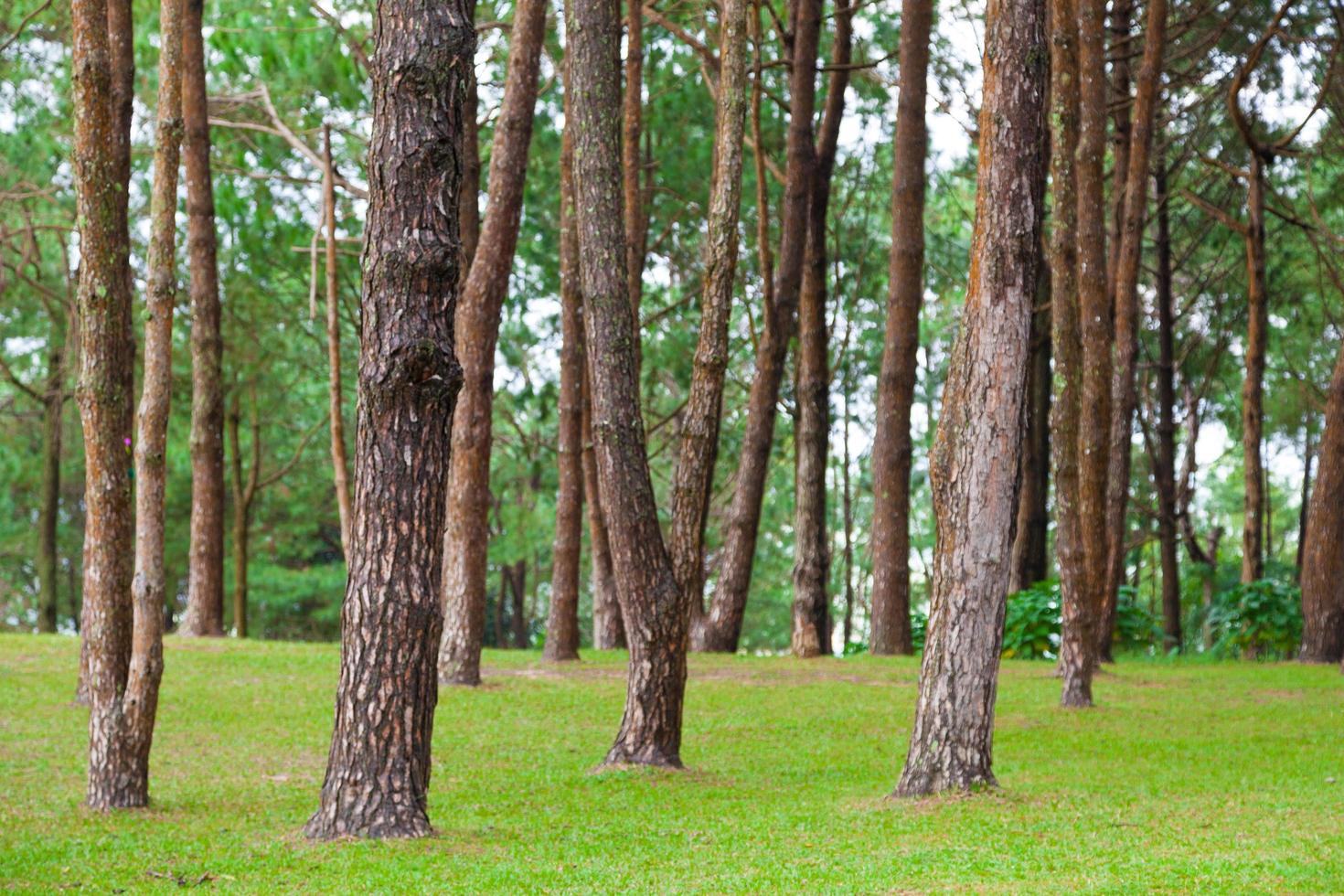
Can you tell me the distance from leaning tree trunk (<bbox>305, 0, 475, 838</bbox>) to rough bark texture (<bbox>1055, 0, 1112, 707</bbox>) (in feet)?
22.3

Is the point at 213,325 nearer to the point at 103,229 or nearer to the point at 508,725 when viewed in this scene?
the point at 508,725

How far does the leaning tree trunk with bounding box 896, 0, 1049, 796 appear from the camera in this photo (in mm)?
7492

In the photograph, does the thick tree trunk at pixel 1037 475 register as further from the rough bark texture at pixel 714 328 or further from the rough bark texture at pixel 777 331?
the rough bark texture at pixel 714 328

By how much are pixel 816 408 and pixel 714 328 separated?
348 inches

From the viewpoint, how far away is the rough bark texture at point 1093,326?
40.5 feet

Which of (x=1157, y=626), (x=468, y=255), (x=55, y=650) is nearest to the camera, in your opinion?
(x=468, y=255)

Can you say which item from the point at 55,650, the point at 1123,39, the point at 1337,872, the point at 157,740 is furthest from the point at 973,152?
the point at 1337,872

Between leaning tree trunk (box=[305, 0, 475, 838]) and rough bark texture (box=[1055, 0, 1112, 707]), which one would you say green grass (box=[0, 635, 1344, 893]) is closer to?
leaning tree trunk (box=[305, 0, 475, 838])

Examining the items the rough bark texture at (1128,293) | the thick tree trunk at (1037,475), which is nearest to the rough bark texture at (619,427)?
the rough bark texture at (1128,293)

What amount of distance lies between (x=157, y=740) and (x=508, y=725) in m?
2.39

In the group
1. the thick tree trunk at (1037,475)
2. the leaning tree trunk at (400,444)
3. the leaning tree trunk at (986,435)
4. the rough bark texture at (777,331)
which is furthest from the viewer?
the thick tree trunk at (1037,475)

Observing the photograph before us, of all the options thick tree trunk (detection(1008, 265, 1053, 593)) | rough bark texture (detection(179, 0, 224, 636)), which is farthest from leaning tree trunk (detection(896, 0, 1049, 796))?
thick tree trunk (detection(1008, 265, 1053, 593))

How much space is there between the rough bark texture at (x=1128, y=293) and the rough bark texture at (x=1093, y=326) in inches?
30.6

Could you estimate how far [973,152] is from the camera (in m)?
23.9
